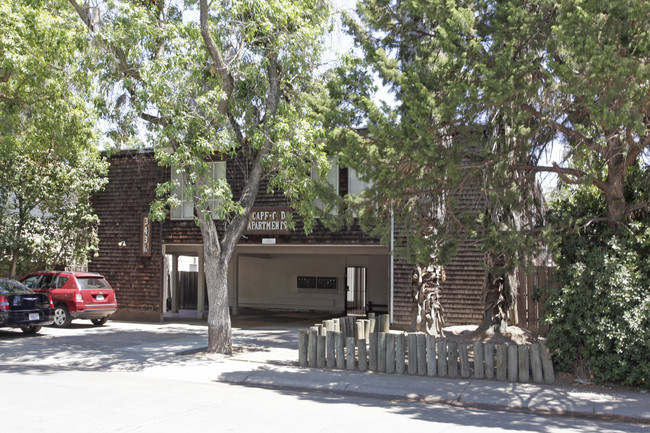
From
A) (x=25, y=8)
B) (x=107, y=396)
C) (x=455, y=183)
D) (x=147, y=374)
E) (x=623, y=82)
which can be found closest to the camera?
(x=623, y=82)

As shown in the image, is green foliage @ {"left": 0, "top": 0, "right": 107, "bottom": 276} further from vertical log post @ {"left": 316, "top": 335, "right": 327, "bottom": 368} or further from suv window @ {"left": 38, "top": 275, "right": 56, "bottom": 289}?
vertical log post @ {"left": 316, "top": 335, "right": 327, "bottom": 368}

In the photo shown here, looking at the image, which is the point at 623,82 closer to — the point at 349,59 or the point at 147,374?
the point at 349,59

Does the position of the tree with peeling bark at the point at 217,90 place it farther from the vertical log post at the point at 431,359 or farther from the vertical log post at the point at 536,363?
the vertical log post at the point at 536,363

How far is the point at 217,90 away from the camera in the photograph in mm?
12062

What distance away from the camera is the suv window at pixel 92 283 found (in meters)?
18.3

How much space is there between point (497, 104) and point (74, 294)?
550 inches

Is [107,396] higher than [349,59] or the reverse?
the reverse

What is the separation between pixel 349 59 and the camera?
12648 millimetres

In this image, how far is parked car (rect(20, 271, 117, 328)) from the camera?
1806cm

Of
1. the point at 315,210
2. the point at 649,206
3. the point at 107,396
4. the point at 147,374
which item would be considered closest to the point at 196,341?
the point at 147,374

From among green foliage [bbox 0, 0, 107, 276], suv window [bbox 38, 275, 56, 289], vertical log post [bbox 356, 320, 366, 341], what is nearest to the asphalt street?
vertical log post [bbox 356, 320, 366, 341]

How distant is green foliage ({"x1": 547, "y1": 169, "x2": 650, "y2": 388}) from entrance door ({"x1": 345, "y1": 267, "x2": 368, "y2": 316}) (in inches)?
619

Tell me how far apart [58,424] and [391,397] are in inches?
185

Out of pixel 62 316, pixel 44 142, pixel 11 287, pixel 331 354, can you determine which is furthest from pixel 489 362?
pixel 62 316
